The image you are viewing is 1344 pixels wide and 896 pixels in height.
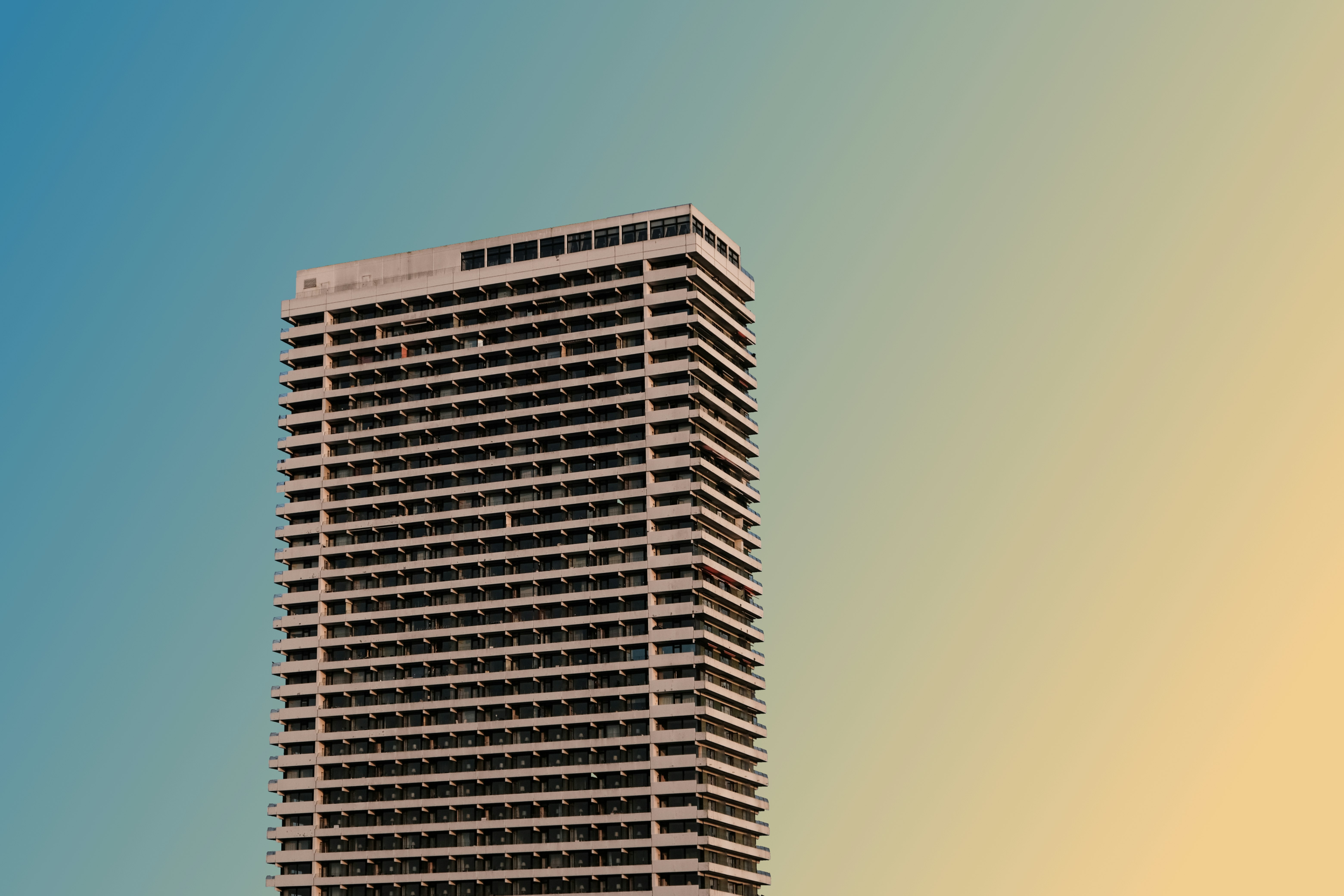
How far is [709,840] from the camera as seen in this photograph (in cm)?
19600

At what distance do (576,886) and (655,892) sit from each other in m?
9.18

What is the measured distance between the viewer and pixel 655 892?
637 feet

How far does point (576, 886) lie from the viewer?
198250 millimetres

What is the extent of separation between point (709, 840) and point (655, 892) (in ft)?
24.9

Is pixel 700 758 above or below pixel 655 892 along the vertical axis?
above

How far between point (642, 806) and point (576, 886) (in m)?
10.7

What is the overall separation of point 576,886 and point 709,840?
14895 mm

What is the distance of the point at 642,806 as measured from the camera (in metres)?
199

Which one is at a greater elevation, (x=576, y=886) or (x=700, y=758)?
(x=700, y=758)

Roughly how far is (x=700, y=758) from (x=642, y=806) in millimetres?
7812
